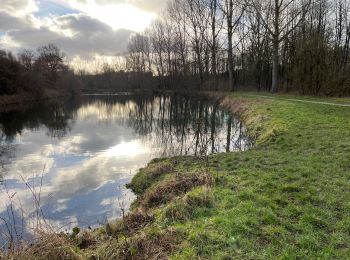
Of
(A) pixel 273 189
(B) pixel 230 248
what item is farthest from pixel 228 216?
(A) pixel 273 189

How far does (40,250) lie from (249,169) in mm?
5866

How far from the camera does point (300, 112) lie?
59.4ft

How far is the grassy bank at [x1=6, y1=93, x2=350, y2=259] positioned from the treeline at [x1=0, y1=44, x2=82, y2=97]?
1817 inches

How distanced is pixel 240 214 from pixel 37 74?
56.4m

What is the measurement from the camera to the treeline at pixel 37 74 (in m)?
49.2

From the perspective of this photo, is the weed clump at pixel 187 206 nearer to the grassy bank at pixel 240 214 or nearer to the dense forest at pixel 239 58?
the grassy bank at pixel 240 214

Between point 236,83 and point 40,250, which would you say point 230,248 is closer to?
point 40,250

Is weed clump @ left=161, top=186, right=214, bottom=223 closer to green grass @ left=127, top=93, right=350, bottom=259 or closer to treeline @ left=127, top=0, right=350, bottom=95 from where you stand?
green grass @ left=127, top=93, right=350, bottom=259

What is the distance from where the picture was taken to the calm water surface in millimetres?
9047

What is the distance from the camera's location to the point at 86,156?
594 inches

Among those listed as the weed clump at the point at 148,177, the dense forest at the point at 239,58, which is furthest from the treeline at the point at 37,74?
the weed clump at the point at 148,177

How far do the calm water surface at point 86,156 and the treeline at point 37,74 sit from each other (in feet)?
82.7

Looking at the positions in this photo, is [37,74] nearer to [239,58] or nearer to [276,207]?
[239,58]

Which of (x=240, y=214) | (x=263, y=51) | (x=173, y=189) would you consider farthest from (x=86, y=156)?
(x=263, y=51)
